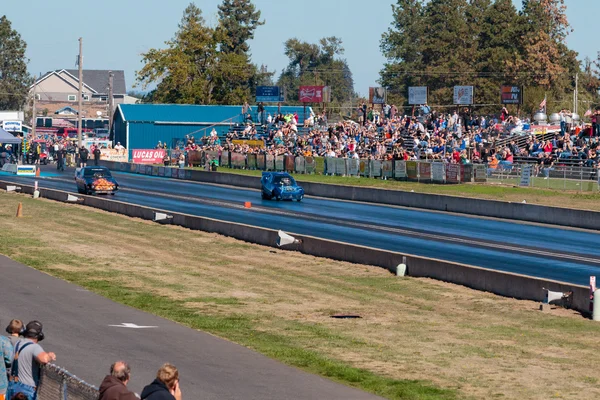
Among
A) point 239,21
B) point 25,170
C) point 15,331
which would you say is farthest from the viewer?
point 239,21

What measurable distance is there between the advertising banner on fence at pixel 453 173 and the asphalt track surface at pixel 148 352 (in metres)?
35.5

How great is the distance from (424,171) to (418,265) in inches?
1191

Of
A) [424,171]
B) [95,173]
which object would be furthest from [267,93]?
[95,173]

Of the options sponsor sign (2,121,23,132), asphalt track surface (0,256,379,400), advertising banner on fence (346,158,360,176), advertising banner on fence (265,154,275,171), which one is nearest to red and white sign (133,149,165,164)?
sponsor sign (2,121,23,132)

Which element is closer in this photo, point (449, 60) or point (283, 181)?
point (283, 181)

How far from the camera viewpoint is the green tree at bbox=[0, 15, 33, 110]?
165625 mm

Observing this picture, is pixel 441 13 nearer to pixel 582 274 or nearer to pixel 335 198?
pixel 335 198

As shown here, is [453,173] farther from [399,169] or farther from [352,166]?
[352,166]

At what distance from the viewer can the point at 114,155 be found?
92.8m

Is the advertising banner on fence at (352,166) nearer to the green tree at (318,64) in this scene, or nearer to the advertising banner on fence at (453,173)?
the advertising banner on fence at (453,173)

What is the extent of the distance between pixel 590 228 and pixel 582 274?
12.8m

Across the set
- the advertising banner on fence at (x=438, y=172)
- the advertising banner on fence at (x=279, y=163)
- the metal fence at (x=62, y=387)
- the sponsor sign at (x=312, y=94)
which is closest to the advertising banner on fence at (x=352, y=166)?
the advertising banner on fence at (x=279, y=163)

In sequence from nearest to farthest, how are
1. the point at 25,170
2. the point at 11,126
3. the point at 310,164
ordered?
the point at 310,164 < the point at 25,170 < the point at 11,126

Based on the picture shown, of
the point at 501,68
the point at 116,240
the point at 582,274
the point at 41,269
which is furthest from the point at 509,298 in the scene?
the point at 501,68
